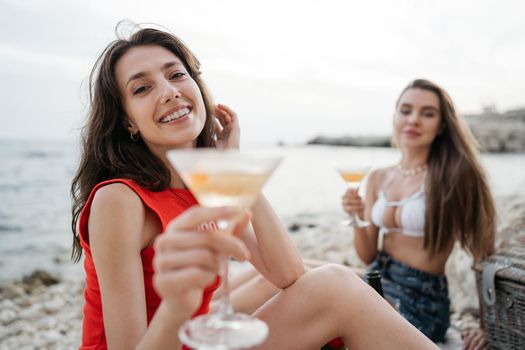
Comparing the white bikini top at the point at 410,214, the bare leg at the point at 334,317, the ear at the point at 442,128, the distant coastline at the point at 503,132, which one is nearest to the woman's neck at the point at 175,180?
the bare leg at the point at 334,317

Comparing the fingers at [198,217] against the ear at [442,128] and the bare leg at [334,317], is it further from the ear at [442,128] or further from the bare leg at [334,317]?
the ear at [442,128]

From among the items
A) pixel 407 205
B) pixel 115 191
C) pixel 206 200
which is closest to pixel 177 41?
pixel 115 191

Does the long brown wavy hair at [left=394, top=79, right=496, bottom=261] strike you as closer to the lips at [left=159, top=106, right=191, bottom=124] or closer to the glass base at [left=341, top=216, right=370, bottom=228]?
the glass base at [left=341, top=216, right=370, bottom=228]

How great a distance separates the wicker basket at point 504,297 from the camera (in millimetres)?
2732

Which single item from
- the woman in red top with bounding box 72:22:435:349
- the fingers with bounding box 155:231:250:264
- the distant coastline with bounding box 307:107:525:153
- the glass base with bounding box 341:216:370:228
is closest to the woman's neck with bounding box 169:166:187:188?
the woman in red top with bounding box 72:22:435:349

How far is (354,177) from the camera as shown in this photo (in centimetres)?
365

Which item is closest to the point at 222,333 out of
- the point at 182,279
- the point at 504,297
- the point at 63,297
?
the point at 182,279

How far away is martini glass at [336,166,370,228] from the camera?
345cm

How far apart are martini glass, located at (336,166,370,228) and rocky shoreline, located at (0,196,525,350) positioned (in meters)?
1.08

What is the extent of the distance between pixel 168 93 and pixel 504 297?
2359 mm

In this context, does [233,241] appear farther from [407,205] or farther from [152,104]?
[407,205]

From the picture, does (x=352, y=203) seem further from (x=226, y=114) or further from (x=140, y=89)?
(x=140, y=89)

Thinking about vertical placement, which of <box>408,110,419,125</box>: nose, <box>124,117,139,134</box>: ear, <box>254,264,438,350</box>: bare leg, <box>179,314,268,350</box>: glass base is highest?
<box>124,117,139,134</box>: ear

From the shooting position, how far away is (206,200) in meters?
1.14
